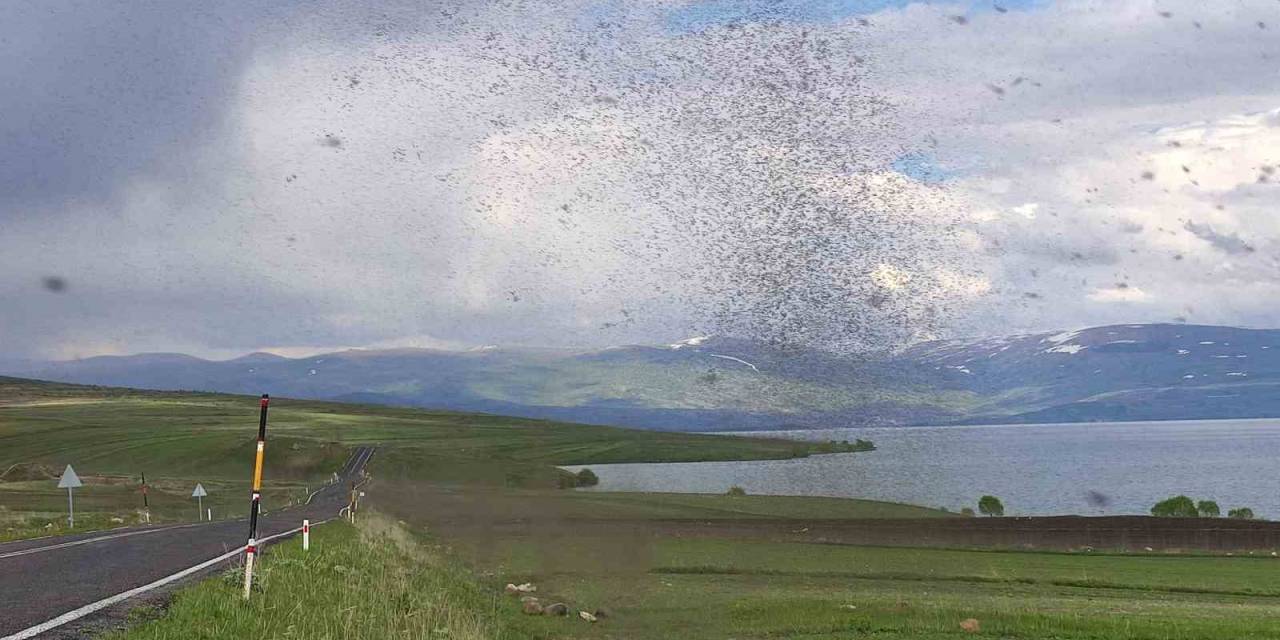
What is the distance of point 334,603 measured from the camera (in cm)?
2025

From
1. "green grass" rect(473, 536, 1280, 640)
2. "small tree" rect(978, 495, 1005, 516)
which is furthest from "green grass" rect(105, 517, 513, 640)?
"small tree" rect(978, 495, 1005, 516)

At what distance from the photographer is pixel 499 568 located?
41.4 m

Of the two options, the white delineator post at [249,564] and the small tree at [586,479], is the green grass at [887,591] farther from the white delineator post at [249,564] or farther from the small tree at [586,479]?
the small tree at [586,479]

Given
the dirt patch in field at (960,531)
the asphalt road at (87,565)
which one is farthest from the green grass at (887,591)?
the asphalt road at (87,565)

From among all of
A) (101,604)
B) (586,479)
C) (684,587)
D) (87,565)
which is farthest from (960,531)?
(586,479)

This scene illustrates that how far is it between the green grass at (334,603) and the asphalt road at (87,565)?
1.35 metres

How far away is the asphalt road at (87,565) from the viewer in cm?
1683

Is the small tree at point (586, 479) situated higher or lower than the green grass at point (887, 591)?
lower

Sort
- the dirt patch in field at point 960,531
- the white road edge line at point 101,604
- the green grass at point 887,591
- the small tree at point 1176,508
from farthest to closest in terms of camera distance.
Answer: the small tree at point 1176,508, the dirt patch in field at point 960,531, the green grass at point 887,591, the white road edge line at point 101,604

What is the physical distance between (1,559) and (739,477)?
166 meters

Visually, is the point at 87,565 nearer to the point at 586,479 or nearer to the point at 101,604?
the point at 101,604

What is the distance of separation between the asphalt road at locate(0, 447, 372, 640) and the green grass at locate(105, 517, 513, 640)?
135cm

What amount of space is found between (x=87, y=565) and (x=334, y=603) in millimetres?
6525

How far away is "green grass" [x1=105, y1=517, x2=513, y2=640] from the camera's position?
53.3ft
